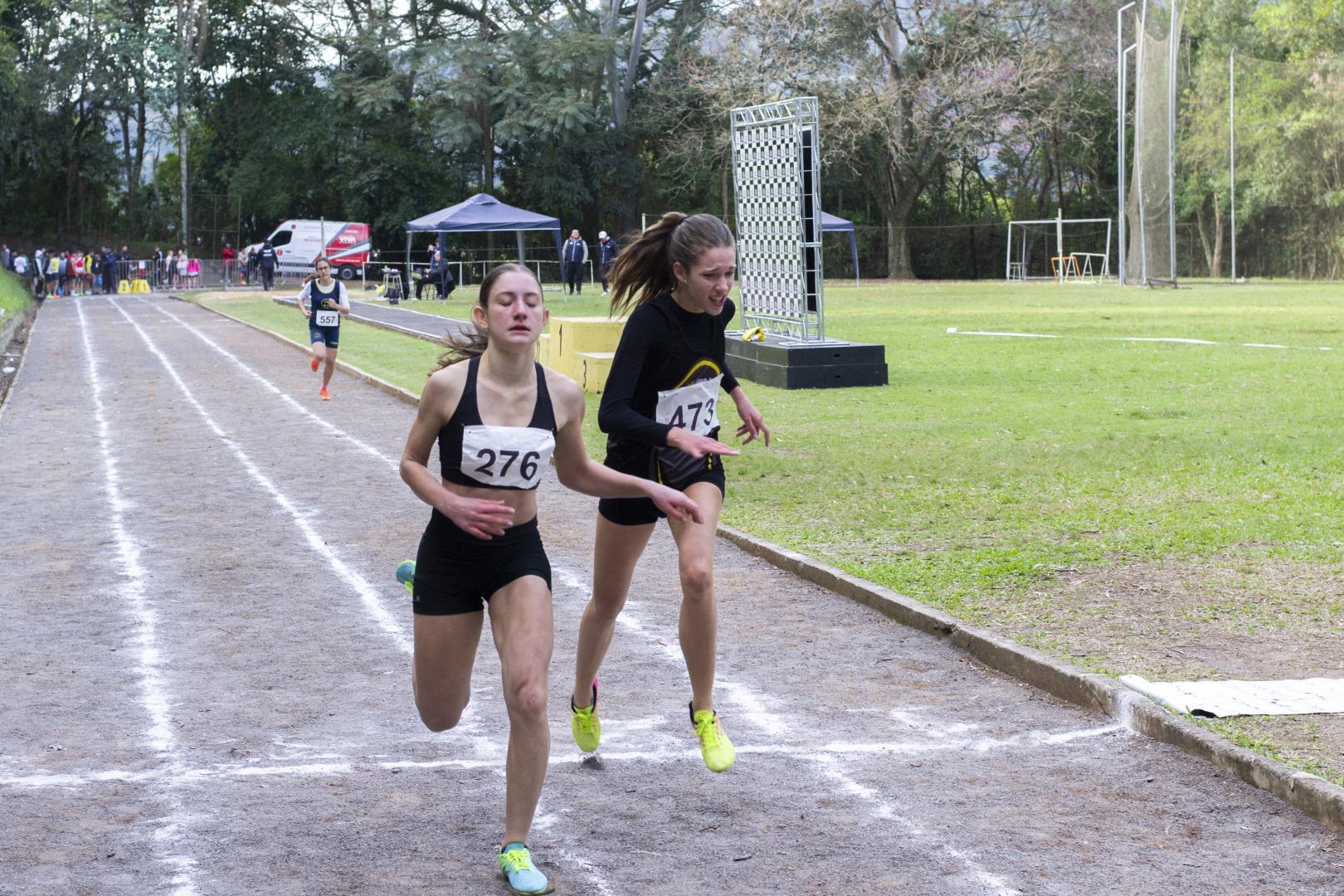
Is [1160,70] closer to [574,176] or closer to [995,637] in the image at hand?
[574,176]

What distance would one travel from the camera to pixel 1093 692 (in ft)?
20.4

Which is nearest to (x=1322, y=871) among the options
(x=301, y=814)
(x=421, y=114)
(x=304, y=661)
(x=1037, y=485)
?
(x=301, y=814)

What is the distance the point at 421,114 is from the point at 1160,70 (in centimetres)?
3249

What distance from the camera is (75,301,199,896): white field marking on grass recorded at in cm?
460

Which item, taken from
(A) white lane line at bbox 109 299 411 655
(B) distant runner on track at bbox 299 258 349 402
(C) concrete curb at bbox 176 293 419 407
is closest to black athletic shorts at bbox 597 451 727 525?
(A) white lane line at bbox 109 299 411 655

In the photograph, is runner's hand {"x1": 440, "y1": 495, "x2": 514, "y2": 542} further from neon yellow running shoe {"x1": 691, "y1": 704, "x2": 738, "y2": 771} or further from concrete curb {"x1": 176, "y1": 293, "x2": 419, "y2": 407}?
concrete curb {"x1": 176, "y1": 293, "x2": 419, "y2": 407}

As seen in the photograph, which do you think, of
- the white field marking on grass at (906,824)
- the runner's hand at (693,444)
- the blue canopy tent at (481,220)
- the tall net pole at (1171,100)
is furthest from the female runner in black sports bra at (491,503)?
the tall net pole at (1171,100)

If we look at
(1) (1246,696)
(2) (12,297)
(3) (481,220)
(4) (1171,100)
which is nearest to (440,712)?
(1) (1246,696)

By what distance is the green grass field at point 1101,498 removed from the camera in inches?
279

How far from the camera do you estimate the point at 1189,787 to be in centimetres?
524

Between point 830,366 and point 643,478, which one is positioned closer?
point 643,478

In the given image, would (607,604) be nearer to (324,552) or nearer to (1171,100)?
(324,552)

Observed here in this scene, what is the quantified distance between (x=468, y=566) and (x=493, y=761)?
125 centimetres

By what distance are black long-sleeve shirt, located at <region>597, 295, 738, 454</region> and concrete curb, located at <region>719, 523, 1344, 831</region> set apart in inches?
79.3
